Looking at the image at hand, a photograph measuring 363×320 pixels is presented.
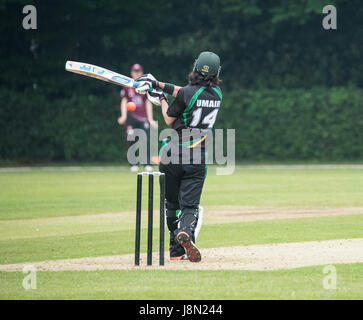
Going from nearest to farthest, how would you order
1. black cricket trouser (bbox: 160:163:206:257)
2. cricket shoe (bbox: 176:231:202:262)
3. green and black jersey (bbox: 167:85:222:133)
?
1. cricket shoe (bbox: 176:231:202:262)
2. green and black jersey (bbox: 167:85:222:133)
3. black cricket trouser (bbox: 160:163:206:257)

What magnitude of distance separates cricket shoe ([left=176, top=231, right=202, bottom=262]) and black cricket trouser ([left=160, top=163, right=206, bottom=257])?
146 mm

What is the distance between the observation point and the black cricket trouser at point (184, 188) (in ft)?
32.1

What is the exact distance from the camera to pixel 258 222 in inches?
538

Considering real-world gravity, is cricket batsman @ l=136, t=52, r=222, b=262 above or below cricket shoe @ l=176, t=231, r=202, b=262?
above

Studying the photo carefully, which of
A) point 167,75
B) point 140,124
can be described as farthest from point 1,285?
point 167,75

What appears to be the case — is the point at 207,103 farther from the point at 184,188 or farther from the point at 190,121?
the point at 184,188

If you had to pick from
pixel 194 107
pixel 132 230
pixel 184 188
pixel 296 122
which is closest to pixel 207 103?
pixel 194 107

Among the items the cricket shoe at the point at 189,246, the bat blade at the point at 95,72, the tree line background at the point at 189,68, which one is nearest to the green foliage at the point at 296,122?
the tree line background at the point at 189,68

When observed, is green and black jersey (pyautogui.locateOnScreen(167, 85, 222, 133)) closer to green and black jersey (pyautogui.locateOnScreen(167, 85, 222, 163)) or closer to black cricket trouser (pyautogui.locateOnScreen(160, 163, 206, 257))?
green and black jersey (pyautogui.locateOnScreen(167, 85, 222, 163))

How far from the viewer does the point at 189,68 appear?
32.2 metres

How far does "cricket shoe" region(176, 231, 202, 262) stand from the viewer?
9516 millimetres

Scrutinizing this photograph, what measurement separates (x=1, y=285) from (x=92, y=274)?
1.00 m

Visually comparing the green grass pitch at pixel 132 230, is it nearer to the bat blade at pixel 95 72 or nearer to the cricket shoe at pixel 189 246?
the cricket shoe at pixel 189 246

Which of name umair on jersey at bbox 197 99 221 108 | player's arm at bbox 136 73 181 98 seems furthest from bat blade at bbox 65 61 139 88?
name umair on jersey at bbox 197 99 221 108
